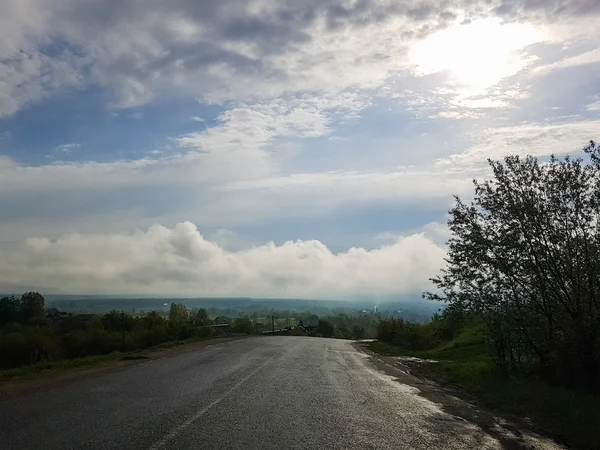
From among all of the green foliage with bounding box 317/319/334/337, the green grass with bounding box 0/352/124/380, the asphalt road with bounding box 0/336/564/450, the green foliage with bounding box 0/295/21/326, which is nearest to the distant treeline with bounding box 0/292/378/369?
the green foliage with bounding box 0/295/21/326

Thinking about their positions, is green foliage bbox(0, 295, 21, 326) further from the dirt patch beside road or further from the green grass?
the dirt patch beside road

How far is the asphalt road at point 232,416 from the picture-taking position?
7863 mm

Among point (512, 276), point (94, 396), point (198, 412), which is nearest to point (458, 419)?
point (198, 412)

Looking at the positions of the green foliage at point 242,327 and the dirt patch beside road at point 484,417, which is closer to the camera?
the dirt patch beside road at point 484,417

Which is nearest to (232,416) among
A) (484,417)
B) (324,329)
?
(484,417)

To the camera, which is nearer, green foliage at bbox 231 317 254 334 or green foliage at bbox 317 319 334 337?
green foliage at bbox 231 317 254 334

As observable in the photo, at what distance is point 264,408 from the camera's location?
10484mm

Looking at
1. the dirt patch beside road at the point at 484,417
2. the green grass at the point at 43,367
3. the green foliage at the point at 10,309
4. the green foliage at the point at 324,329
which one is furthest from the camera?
the green foliage at the point at 324,329

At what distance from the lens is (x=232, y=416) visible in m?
9.59

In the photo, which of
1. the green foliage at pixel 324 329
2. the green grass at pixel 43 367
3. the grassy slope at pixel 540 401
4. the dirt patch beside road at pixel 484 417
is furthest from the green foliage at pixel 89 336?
the green foliage at pixel 324 329

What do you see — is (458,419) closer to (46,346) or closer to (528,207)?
(528,207)

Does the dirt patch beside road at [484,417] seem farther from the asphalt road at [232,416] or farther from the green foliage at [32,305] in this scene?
the green foliage at [32,305]

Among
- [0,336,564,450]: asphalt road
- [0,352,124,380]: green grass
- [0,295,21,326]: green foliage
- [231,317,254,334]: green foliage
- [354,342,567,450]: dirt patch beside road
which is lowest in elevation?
[354,342,567,450]: dirt patch beside road

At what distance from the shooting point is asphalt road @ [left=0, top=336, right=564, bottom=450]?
786 cm
